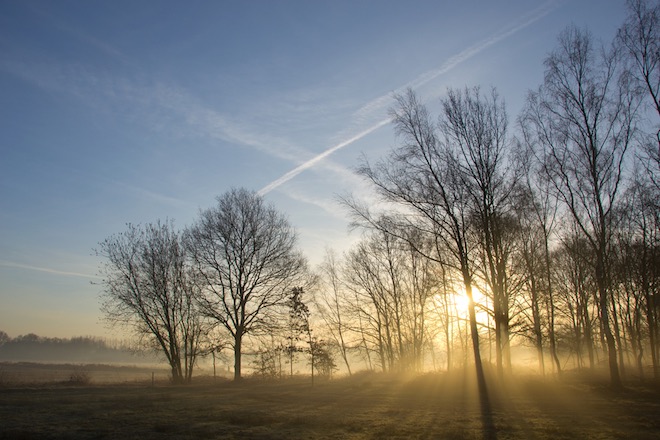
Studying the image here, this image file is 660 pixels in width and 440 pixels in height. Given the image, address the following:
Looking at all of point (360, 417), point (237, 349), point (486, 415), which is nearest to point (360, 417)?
point (360, 417)

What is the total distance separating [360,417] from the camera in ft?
45.4

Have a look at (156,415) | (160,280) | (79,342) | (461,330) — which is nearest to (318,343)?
(160,280)

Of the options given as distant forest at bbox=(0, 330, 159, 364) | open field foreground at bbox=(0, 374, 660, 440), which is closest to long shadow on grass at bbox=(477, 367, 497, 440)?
open field foreground at bbox=(0, 374, 660, 440)

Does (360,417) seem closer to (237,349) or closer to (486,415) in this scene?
(486,415)

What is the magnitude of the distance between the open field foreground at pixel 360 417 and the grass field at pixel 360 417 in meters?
0.03

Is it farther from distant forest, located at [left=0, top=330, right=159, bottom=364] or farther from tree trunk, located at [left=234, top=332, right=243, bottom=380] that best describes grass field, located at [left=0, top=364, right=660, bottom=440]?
distant forest, located at [left=0, top=330, right=159, bottom=364]

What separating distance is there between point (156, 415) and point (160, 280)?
2457 centimetres

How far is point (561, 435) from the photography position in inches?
405

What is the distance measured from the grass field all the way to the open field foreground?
26 millimetres

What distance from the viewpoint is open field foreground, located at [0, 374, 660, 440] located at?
10750 mm

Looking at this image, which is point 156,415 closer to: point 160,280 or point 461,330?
point 160,280

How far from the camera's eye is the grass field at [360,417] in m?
10.7

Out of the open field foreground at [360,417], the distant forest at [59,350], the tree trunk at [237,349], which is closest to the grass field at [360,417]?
the open field foreground at [360,417]

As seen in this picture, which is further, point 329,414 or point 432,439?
point 329,414
